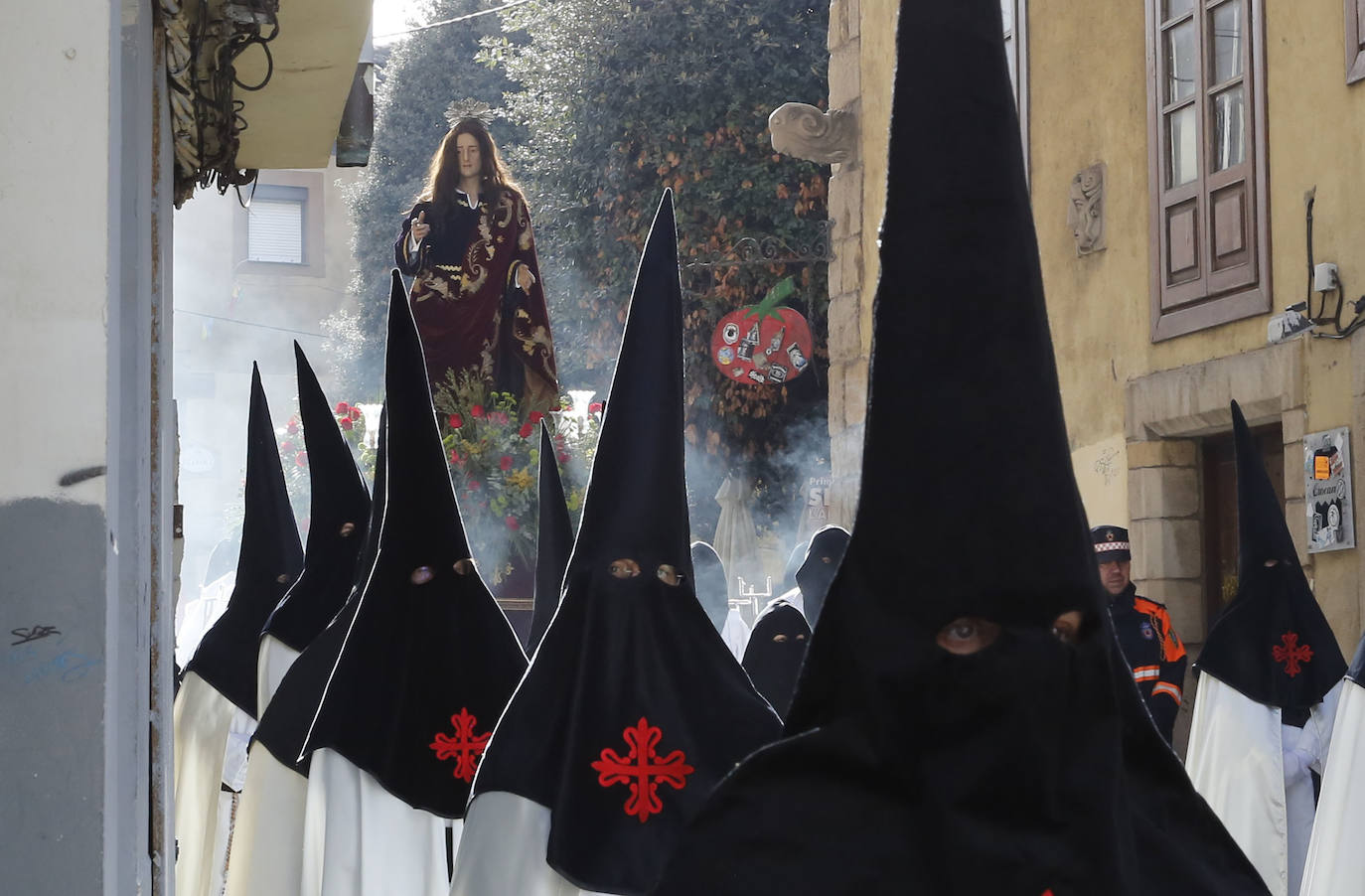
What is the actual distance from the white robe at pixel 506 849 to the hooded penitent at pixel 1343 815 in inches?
74.7

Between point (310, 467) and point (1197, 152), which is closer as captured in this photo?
point (310, 467)

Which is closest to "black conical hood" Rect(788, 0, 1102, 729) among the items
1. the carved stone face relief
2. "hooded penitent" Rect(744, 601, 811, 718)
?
"hooded penitent" Rect(744, 601, 811, 718)

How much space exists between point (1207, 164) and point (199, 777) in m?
6.25

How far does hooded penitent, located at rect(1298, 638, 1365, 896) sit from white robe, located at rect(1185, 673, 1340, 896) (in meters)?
2.74

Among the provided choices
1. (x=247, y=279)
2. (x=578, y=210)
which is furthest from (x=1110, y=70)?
(x=247, y=279)

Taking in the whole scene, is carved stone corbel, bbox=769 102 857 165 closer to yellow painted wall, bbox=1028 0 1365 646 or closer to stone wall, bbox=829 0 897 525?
stone wall, bbox=829 0 897 525

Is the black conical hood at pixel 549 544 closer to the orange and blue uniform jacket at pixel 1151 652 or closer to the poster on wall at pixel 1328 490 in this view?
the orange and blue uniform jacket at pixel 1151 652

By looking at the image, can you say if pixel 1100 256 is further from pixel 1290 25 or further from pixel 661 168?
pixel 661 168

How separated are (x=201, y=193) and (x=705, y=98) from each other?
997 cm

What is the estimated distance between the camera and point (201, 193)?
2964 cm

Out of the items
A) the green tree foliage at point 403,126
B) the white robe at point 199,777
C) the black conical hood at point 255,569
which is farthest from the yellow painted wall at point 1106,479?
the green tree foliage at point 403,126

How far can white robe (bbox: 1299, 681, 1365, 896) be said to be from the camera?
479 centimetres

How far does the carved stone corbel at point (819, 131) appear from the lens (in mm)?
15727

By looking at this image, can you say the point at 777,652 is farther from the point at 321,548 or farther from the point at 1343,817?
the point at 1343,817
